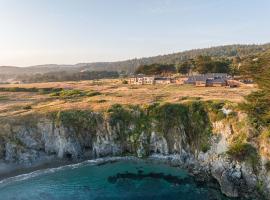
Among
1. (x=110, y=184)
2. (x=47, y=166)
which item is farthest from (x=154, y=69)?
(x=110, y=184)

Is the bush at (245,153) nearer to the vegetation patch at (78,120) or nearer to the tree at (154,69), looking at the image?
the vegetation patch at (78,120)

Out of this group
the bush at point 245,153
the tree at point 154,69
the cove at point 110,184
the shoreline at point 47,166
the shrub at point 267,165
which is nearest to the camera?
the shrub at point 267,165

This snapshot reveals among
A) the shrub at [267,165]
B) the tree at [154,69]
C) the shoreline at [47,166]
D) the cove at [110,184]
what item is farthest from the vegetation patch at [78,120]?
the tree at [154,69]

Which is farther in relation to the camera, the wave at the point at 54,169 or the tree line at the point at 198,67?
the tree line at the point at 198,67

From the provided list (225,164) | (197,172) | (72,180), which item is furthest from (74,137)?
(225,164)

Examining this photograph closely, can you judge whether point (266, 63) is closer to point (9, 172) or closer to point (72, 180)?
point (72, 180)
